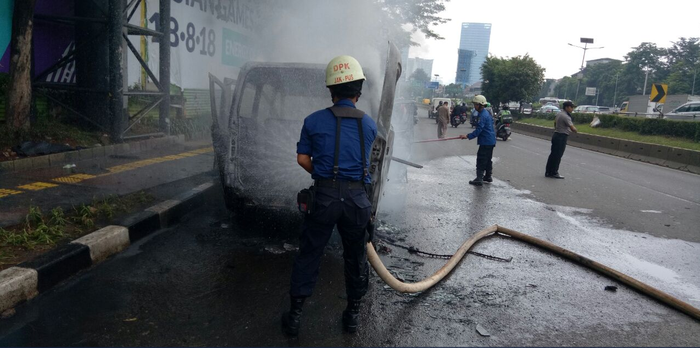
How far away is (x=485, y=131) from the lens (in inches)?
336

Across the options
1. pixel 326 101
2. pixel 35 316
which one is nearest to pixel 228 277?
pixel 35 316

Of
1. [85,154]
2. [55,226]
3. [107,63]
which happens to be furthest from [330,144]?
[107,63]

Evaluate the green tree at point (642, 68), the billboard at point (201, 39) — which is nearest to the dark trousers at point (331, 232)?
the billboard at point (201, 39)

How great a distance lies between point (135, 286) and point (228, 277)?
2.19 ft

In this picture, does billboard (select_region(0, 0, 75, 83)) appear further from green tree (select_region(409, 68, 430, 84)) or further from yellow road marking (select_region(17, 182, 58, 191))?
green tree (select_region(409, 68, 430, 84))

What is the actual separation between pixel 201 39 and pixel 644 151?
570 inches

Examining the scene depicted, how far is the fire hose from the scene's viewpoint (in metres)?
3.30

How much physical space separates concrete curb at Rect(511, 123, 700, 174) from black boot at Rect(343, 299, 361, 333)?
1352cm

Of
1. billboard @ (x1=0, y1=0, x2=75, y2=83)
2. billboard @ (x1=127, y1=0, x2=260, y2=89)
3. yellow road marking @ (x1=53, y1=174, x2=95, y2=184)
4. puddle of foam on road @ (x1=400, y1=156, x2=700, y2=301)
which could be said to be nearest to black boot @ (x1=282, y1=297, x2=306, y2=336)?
puddle of foam on road @ (x1=400, y1=156, x2=700, y2=301)

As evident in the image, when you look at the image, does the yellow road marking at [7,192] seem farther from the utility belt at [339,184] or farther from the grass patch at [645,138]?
the grass patch at [645,138]

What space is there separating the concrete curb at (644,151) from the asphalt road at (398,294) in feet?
27.4

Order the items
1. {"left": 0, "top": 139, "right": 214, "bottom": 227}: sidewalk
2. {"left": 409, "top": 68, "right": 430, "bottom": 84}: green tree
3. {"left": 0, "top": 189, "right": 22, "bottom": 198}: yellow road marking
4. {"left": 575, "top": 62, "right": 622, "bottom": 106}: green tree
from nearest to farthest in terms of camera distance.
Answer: {"left": 0, "top": 139, "right": 214, "bottom": 227}: sidewalk → {"left": 0, "top": 189, "right": 22, "bottom": 198}: yellow road marking → {"left": 409, "top": 68, "right": 430, "bottom": 84}: green tree → {"left": 575, "top": 62, "right": 622, "bottom": 106}: green tree

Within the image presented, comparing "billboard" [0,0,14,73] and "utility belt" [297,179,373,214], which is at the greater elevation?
"billboard" [0,0,14,73]

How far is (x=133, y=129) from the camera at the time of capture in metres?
10.0
